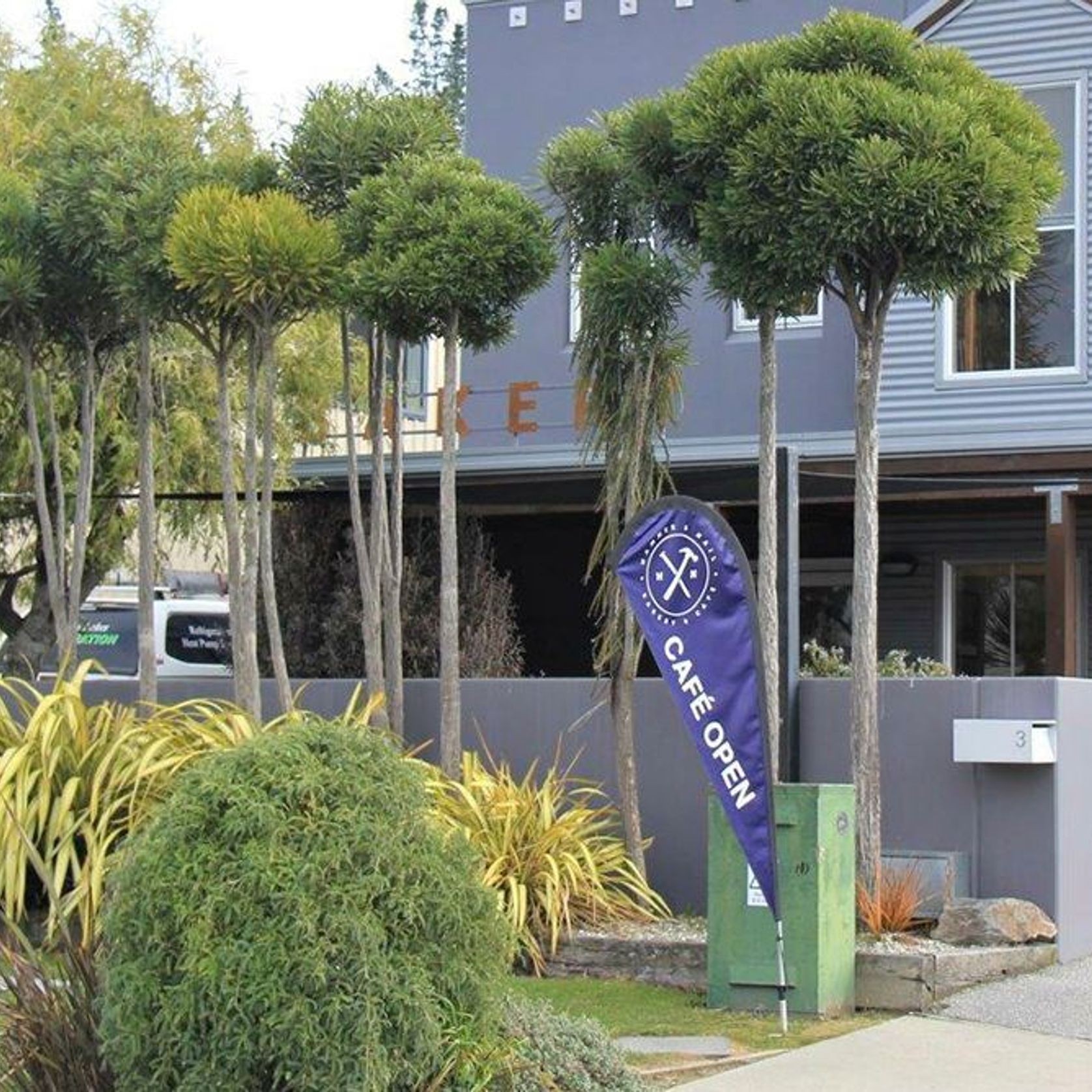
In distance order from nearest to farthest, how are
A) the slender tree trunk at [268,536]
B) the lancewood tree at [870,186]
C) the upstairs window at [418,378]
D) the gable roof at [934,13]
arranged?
1. the lancewood tree at [870,186]
2. the slender tree trunk at [268,536]
3. the gable roof at [934,13]
4. the upstairs window at [418,378]

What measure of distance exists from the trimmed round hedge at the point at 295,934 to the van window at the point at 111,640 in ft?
46.6

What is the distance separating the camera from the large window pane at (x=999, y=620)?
17984 mm

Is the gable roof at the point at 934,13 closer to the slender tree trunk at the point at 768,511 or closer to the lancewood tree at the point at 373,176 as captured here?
the lancewood tree at the point at 373,176

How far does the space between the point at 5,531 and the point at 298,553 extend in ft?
18.6

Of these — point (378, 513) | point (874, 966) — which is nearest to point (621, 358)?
point (378, 513)

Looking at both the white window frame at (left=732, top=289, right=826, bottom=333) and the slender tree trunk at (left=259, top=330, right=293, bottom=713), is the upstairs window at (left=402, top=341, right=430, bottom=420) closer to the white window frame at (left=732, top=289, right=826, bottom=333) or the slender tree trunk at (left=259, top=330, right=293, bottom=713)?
the white window frame at (left=732, top=289, right=826, bottom=333)

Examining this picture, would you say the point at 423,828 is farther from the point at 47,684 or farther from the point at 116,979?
the point at 47,684

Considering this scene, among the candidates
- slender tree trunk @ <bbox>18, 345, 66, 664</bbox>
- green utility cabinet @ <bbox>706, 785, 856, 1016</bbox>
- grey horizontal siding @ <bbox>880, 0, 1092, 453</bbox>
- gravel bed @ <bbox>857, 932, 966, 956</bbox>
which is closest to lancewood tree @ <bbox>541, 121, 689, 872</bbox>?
gravel bed @ <bbox>857, 932, 966, 956</bbox>

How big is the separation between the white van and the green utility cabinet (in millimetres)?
10730

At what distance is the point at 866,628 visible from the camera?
36.4 ft

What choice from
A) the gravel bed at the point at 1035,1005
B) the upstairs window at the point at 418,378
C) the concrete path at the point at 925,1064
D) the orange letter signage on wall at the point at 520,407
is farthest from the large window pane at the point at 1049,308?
the upstairs window at the point at 418,378

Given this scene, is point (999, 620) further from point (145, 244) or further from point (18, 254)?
point (18, 254)

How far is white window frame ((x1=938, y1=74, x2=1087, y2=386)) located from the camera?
1642cm

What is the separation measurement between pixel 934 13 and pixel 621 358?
6671 mm
